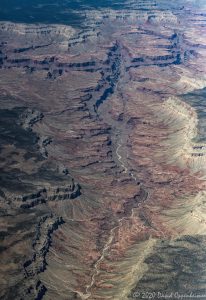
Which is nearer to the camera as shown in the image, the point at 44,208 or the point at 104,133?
the point at 44,208

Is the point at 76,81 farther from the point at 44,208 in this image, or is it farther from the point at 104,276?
the point at 104,276

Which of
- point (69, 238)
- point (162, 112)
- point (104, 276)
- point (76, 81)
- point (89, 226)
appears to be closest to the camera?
point (104, 276)

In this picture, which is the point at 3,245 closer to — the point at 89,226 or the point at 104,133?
the point at 89,226

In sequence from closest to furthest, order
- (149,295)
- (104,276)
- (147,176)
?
(149,295) < (104,276) < (147,176)

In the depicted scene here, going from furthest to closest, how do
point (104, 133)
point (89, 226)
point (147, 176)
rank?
point (104, 133) < point (147, 176) < point (89, 226)

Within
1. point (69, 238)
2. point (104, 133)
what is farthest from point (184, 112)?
point (69, 238)

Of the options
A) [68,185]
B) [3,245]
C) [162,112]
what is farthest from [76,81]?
[3,245]
